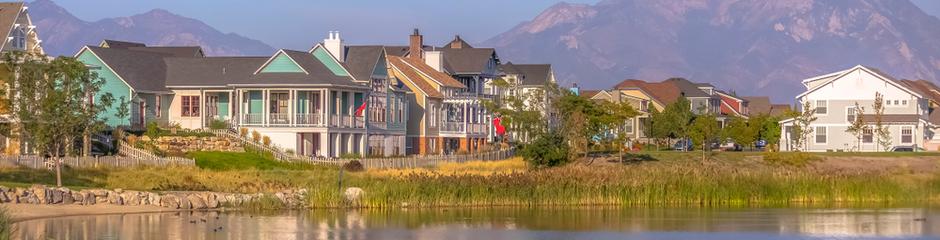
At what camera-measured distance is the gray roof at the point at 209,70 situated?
3538 inches

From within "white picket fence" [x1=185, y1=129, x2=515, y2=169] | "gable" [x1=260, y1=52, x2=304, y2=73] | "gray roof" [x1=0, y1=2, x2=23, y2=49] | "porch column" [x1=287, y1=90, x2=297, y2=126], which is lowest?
"white picket fence" [x1=185, y1=129, x2=515, y2=169]

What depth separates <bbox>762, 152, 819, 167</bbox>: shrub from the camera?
89.4m

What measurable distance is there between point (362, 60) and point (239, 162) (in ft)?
58.6

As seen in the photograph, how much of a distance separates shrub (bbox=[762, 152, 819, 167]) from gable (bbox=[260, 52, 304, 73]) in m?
26.4

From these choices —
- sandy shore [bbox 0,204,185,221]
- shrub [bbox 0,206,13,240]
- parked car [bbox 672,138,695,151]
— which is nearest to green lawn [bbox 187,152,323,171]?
sandy shore [bbox 0,204,185,221]

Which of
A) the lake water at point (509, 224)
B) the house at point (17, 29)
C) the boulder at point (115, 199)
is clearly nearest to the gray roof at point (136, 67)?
the house at point (17, 29)

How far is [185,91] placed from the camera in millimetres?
A: 90500

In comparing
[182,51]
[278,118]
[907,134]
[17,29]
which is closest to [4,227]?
[17,29]

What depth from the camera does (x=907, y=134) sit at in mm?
114625

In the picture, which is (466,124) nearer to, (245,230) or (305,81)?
(305,81)

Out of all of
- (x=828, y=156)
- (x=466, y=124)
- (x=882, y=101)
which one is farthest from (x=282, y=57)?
(x=882, y=101)

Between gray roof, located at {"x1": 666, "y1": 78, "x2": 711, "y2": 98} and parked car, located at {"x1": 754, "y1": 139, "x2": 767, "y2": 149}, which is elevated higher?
gray roof, located at {"x1": 666, "y1": 78, "x2": 711, "y2": 98}

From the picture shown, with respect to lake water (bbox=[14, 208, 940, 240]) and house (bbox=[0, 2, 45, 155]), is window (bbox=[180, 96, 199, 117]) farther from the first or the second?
lake water (bbox=[14, 208, 940, 240])

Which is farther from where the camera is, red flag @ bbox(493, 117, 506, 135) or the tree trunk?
red flag @ bbox(493, 117, 506, 135)
